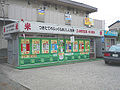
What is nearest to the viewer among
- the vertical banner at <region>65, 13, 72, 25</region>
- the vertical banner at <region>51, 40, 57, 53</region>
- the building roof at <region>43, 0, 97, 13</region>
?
the vertical banner at <region>51, 40, 57, 53</region>

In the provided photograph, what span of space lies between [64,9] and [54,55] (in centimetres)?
851

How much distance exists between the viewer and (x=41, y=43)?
36.3ft

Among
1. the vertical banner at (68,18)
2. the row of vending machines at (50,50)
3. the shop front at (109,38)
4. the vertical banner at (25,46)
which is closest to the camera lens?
the vertical banner at (25,46)

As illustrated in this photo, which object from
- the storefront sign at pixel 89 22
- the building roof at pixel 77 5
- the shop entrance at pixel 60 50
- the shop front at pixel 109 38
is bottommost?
the shop entrance at pixel 60 50

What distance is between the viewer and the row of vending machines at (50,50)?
10219 mm

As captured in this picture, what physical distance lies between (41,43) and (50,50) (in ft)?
3.31

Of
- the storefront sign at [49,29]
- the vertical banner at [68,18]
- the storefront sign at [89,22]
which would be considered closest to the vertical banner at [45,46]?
the storefront sign at [49,29]

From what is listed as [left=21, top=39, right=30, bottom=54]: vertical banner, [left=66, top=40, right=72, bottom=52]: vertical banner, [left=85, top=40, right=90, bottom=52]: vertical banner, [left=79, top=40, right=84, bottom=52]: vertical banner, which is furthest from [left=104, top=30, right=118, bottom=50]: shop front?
[left=21, top=39, right=30, bottom=54]: vertical banner

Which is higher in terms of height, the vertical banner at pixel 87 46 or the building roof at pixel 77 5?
the building roof at pixel 77 5

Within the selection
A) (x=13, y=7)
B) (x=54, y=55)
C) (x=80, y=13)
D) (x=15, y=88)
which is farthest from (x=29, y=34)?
(x=80, y=13)

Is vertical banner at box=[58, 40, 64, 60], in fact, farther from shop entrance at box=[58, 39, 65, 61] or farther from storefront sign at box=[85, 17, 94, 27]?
storefront sign at box=[85, 17, 94, 27]

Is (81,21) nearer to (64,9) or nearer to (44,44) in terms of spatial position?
(64,9)

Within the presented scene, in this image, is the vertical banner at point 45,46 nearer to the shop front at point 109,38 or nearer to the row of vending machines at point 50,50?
the row of vending machines at point 50,50

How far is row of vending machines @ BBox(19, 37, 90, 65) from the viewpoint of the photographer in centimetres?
1022
